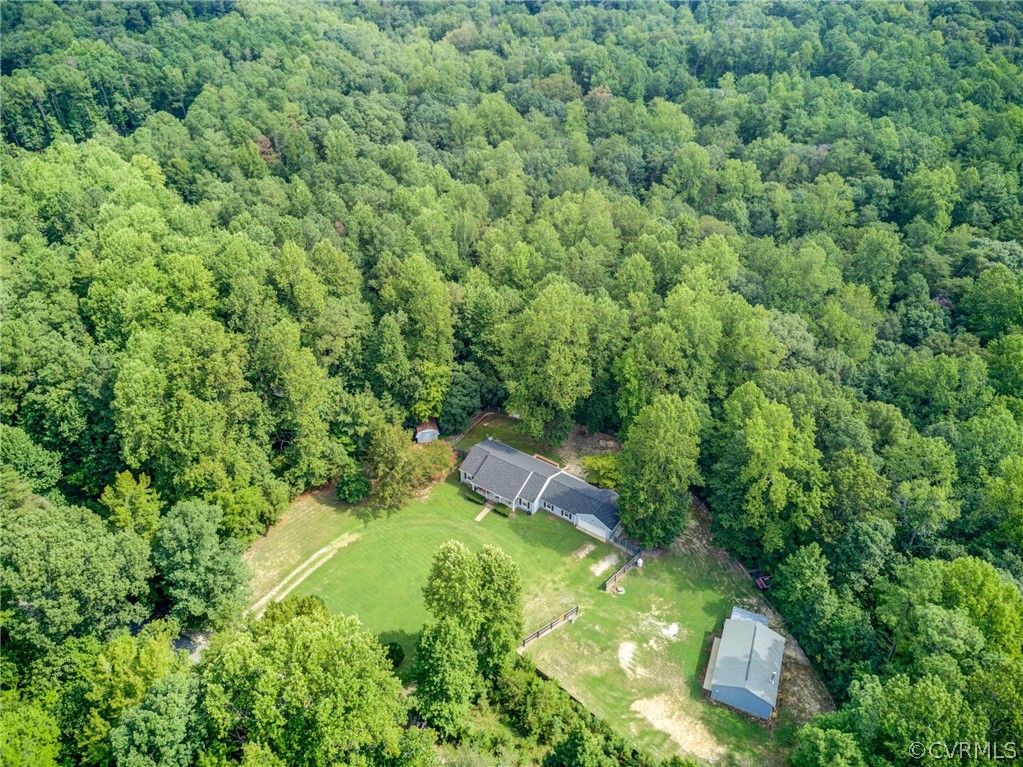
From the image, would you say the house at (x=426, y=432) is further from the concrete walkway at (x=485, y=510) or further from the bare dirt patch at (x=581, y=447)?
the bare dirt patch at (x=581, y=447)

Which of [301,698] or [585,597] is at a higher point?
[301,698]

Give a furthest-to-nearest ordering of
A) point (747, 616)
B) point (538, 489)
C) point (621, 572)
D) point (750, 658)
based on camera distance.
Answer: point (538, 489), point (621, 572), point (747, 616), point (750, 658)

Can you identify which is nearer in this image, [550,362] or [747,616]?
[747,616]

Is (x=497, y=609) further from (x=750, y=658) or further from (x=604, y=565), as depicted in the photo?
(x=750, y=658)

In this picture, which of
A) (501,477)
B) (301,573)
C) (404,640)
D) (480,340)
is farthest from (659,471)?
(301,573)

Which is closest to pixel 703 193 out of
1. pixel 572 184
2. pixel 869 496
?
pixel 572 184

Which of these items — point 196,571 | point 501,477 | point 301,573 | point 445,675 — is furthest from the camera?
point 501,477

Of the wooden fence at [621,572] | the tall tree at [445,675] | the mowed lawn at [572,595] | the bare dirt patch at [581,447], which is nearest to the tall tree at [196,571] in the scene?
the mowed lawn at [572,595]
